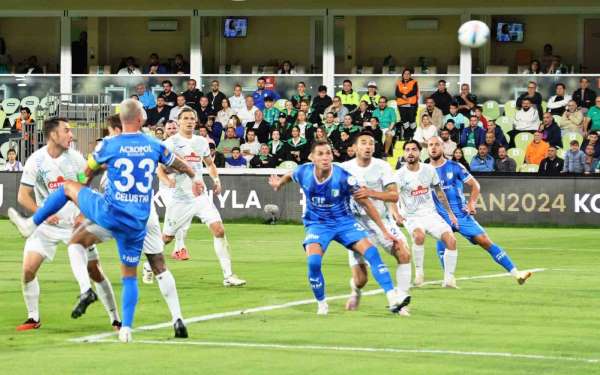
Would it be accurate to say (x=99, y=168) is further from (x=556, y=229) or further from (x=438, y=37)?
(x=438, y=37)

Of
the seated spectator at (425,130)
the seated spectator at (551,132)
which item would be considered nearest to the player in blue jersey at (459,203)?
the seated spectator at (425,130)

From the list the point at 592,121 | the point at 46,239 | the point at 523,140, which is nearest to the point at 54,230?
the point at 46,239

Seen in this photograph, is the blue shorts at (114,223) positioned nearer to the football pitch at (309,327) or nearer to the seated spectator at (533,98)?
the football pitch at (309,327)

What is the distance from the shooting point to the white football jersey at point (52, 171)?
45.9 ft

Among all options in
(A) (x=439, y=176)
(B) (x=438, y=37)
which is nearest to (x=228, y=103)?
(B) (x=438, y=37)

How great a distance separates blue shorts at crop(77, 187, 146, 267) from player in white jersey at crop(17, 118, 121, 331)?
0.93 m

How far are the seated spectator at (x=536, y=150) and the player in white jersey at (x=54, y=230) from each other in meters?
20.7

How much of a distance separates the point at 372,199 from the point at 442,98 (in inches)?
783

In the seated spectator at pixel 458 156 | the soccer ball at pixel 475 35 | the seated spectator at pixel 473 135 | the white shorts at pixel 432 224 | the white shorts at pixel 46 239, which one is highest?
the soccer ball at pixel 475 35

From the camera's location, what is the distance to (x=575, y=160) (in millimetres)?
31938

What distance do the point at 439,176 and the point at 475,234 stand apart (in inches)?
38.9

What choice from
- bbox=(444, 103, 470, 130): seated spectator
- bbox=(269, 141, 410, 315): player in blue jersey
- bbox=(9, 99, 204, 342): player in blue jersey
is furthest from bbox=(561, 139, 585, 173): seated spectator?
bbox=(9, 99, 204, 342): player in blue jersey

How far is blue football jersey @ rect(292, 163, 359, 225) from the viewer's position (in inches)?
575

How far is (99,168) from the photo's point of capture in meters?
12.3
